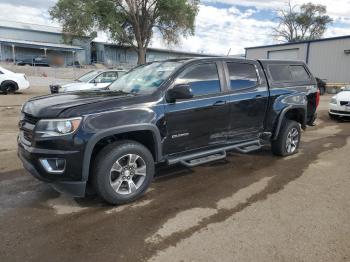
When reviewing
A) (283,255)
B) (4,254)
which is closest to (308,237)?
(283,255)

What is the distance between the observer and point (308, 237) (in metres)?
3.53

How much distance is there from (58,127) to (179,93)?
155 cm

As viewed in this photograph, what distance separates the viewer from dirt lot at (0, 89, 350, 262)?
3.25m

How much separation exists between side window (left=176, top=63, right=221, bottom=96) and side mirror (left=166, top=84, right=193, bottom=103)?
0.30 metres

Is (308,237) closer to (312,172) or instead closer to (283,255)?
(283,255)

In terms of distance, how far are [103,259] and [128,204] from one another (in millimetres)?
1264

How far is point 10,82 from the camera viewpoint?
1841cm

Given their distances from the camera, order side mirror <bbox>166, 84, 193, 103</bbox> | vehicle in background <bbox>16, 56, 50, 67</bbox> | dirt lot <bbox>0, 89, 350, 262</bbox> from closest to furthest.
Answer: dirt lot <bbox>0, 89, 350, 262</bbox> → side mirror <bbox>166, 84, 193, 103</bbox> → vehicle in background <bbox>16, 56, 50, 67</bbox>

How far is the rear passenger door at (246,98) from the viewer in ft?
17.6

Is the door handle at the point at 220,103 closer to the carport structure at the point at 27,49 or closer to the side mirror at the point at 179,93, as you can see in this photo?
the side mirror at the point at 179,93

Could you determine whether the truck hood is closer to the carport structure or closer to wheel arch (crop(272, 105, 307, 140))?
wheel arch (crop(272, 105, 307, 140))

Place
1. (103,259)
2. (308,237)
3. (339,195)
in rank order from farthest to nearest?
1. (339,195)
2. (308,237)
3. (103,259)

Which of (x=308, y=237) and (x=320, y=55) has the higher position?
(x=320, y=55)

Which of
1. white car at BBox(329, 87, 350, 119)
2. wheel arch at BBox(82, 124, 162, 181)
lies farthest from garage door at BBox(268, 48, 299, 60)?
wheel arch at BBox(82, 124, 162, 181)
